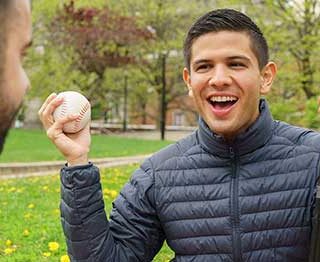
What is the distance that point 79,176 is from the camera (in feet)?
7.63

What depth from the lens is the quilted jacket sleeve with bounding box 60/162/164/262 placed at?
7.70ft

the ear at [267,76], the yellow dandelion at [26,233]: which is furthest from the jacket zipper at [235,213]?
the yellow dandelion at [26,233]

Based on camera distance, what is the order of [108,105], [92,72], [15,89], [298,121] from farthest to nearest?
[108,105], [92,72], [298,121], [15,89]

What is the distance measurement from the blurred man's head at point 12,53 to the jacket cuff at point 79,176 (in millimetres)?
1271

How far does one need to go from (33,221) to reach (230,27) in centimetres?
357

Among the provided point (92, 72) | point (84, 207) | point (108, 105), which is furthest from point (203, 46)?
point (108, 105)

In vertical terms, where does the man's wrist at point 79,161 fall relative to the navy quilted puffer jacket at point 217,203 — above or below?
above

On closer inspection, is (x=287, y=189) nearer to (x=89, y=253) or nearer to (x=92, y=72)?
(x=89, y=253)

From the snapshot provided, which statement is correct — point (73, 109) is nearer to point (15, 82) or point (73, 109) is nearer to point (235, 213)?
point (235, 213)

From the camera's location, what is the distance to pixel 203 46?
2471mm

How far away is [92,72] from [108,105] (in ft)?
11.5

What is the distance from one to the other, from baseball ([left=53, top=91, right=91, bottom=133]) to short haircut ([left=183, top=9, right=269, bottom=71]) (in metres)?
0.53

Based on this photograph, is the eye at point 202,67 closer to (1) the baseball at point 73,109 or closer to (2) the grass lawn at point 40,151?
(1) the baseball at point 73,109

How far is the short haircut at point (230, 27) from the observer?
243 centimetres
